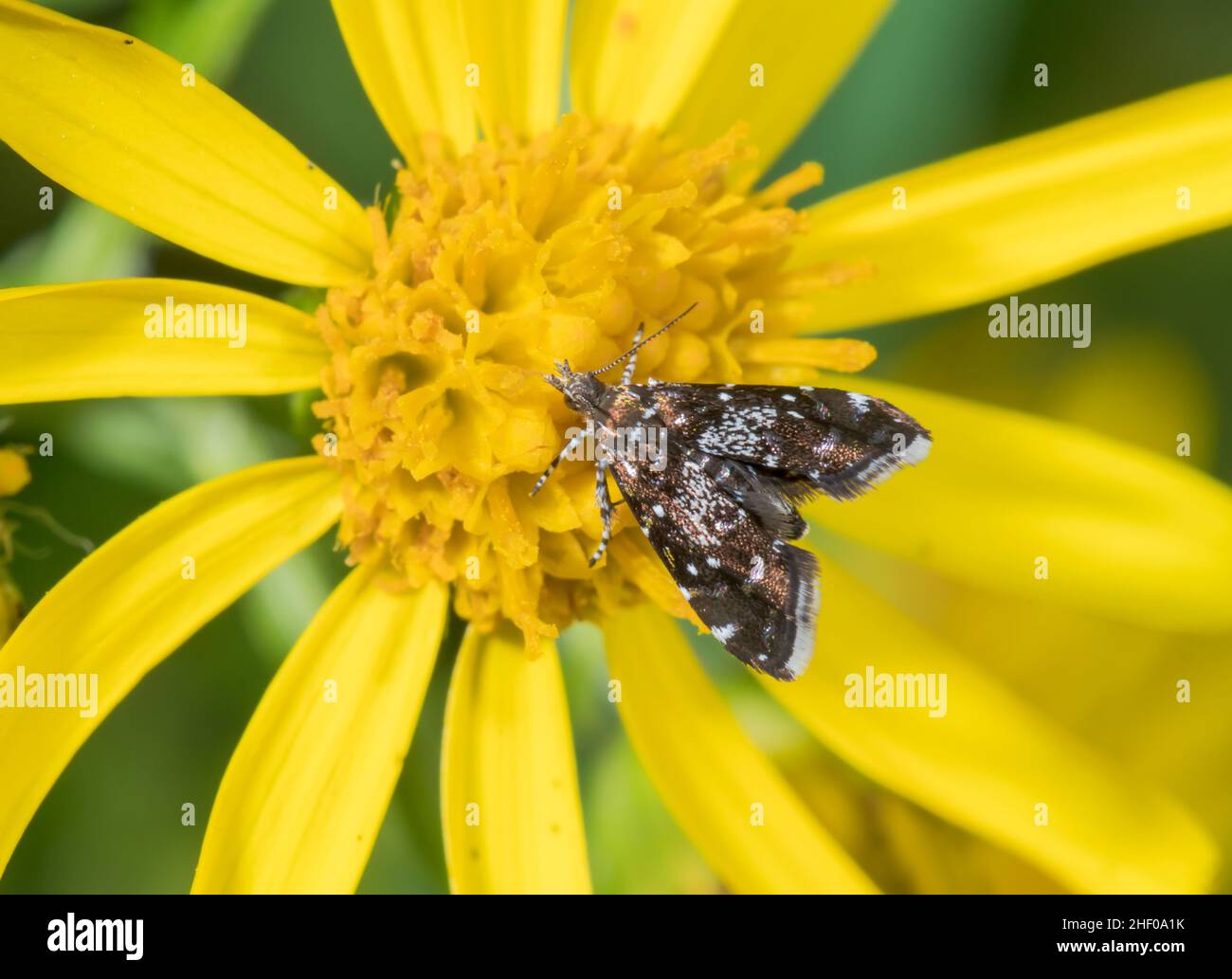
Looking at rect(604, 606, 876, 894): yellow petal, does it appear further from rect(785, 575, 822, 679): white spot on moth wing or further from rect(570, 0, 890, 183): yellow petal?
rect(570, 0, 890, 183): yellow petal

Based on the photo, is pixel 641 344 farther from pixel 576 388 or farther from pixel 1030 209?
pixel 1030 209

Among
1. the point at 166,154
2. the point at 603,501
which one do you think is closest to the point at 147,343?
the point at 166,154

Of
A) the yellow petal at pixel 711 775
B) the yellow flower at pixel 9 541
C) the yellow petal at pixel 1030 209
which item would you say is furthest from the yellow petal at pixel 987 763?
the yellow flower at pixel 9 541

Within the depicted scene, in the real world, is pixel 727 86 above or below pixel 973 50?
below

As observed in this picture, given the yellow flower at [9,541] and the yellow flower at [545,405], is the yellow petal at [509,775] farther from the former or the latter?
the yellow flower at [9,541]
